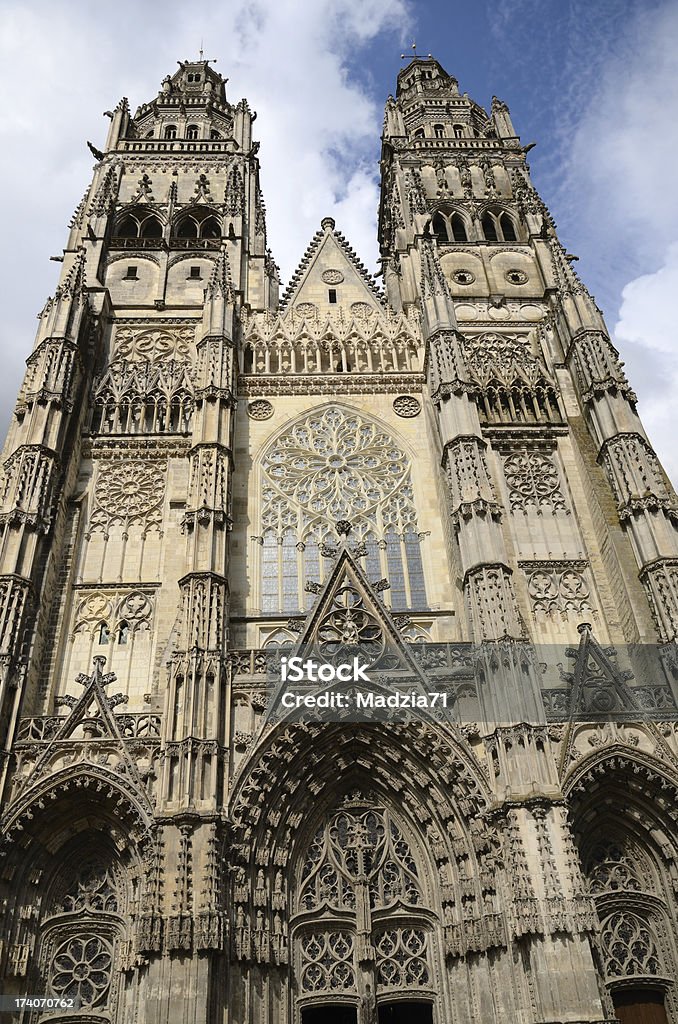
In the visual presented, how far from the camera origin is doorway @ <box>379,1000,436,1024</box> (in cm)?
1399

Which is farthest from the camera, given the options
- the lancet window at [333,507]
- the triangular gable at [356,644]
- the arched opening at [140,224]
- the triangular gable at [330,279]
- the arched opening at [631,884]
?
the arched opening at [140,224]

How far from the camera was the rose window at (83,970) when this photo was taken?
12.9 meters

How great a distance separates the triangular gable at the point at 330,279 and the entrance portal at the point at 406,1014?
17.2 meters

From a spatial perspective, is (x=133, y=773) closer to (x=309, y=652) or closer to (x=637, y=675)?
(x=309, y=652)

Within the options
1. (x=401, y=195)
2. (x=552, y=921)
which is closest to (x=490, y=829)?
(x=552, y=921)

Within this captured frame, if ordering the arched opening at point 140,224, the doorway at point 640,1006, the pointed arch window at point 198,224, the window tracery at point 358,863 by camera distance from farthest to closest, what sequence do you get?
the pointed arch window at point 198,224, the arched opening at point 140,224, the window tracery at point 358,863, the doorway at point 640,1006

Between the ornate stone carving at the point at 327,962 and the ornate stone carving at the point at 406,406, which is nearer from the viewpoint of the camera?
the ornate stone carving at the point at 327,962

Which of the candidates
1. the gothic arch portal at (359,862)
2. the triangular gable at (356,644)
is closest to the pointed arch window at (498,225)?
the triangular gable at (356,644)

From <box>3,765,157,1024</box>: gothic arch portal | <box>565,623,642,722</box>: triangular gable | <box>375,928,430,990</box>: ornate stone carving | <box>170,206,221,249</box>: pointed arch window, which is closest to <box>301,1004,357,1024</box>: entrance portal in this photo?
<box>375,928,430,990</box>: ornate stone carving

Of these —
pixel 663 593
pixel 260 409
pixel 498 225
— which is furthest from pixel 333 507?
pixel 498 225

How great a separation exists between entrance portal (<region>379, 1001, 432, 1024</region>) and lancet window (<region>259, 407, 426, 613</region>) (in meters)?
7.32

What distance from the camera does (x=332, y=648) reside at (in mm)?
15570

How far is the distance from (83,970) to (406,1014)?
563cm

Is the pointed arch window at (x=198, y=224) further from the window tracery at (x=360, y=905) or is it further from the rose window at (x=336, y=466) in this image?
the window tracery at (x=360, y=905)
